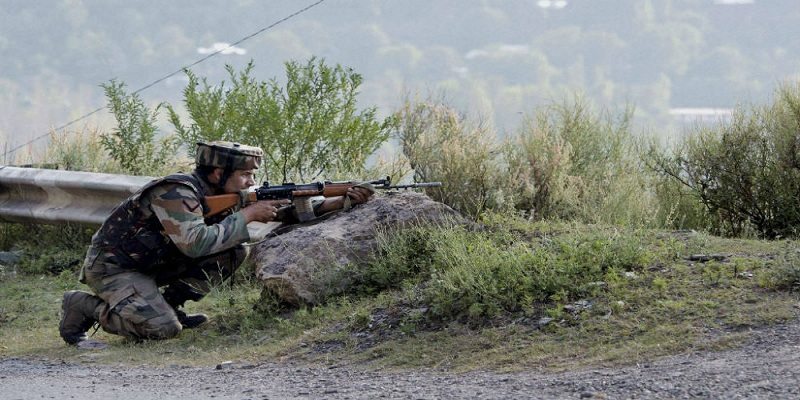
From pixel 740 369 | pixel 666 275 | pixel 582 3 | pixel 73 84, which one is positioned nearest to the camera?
pixel 740 369

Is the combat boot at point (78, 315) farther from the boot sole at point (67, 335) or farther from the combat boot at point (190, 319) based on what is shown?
the combat boot at point (190, 319)

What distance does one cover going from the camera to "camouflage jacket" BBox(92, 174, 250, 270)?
24.2ft

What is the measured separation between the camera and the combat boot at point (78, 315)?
7.75 meters

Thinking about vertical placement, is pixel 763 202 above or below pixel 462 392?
above

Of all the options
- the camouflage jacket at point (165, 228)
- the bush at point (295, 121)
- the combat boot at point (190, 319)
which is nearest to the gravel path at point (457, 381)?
the camouflage jacket at point (165, 228)

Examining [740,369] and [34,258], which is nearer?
[740,369]

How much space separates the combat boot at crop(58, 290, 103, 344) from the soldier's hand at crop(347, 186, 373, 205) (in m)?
2.10

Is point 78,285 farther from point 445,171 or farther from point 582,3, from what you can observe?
point 582,3

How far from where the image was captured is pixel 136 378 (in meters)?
6.18

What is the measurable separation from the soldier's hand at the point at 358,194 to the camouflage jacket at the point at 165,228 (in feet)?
3.34

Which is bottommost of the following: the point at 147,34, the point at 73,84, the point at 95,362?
the point at 95,362

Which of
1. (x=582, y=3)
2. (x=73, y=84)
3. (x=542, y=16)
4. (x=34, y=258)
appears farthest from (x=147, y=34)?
(x=34, y=258)

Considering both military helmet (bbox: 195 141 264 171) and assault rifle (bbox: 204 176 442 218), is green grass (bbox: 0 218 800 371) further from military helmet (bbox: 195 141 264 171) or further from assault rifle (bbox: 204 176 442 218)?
military helmet (bbox: 195 141 264 171)

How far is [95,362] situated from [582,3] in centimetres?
Result: 15416
